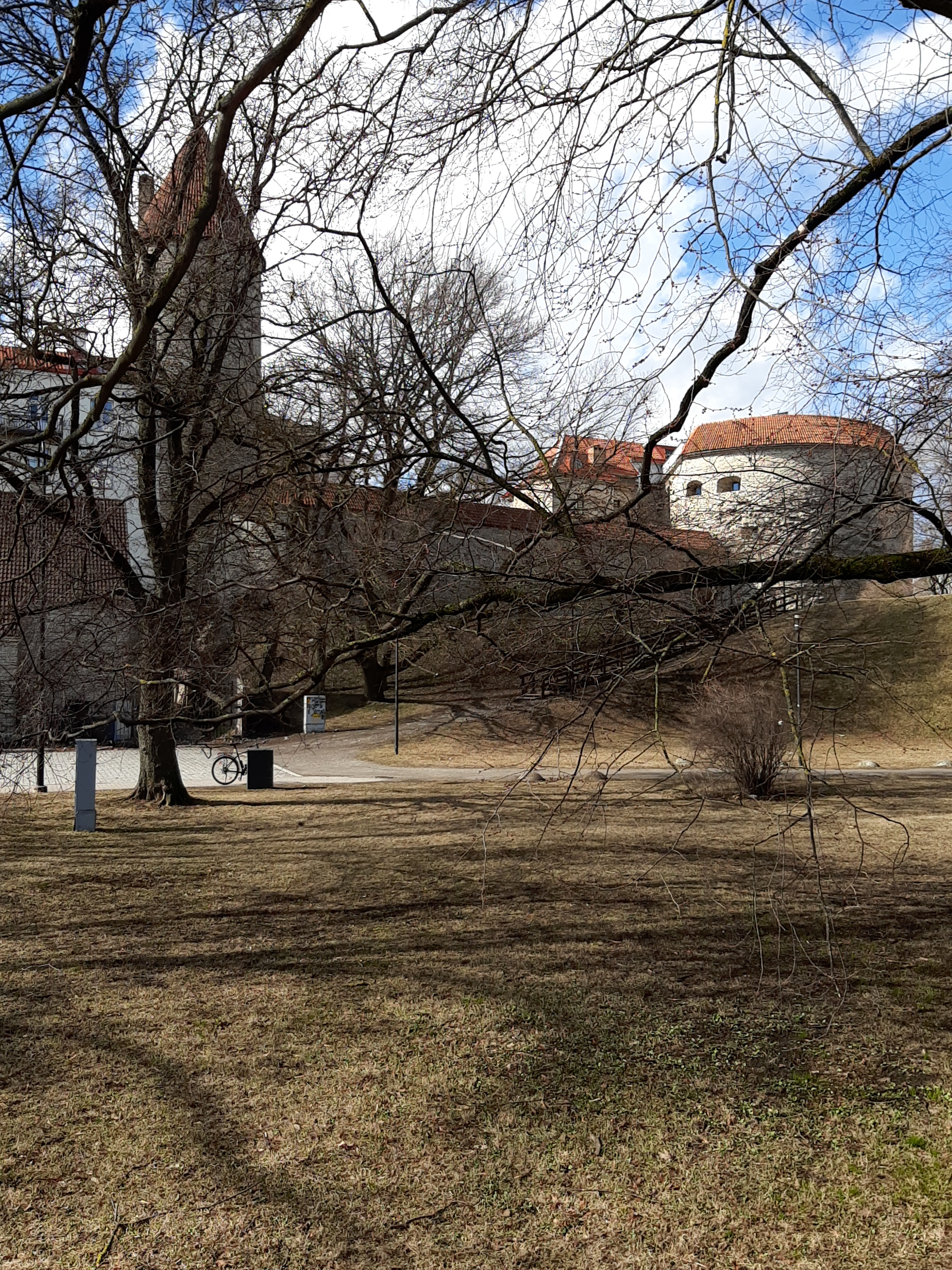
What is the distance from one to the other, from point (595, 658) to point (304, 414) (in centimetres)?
446

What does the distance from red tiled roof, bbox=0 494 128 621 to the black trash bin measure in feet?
28.7

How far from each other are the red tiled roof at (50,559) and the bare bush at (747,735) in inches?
321

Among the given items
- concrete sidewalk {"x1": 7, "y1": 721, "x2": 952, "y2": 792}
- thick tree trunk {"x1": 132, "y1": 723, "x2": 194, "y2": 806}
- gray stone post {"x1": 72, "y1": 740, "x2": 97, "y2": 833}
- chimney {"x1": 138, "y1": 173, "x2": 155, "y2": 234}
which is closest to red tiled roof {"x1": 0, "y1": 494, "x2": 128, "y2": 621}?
chimney {"x1": 138, "y1": 173, "x2": 155, "y2": 234}

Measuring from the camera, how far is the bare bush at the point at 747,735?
1333 cm

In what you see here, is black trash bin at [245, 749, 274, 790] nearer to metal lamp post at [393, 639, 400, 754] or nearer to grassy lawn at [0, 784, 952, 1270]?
metal lamp post at [393, 639, 400, 754]

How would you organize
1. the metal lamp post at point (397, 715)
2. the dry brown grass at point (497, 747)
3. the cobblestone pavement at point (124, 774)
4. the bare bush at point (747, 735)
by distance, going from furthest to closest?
the dry brown grass at point (497, 747)
the metal lamp post at point (397, 715)
the cobblestone pavement at point (124, 774)
the bare bush at point (747, 735)

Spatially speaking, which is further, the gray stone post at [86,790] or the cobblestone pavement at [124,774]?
the cobblestone pavement at [124,774]

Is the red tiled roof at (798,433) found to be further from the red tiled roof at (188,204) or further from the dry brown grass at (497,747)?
the dry brown grass at (497,747)

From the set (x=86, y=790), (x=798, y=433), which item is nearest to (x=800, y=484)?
(x=798, y=433)

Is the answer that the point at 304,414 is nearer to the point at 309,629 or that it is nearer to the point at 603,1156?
the point at 309,629

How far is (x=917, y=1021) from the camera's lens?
5172 mm

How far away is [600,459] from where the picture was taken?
19.7 feet

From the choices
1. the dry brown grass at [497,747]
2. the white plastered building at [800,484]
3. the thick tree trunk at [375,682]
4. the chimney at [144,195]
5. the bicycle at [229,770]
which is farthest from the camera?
the thick tree trunk at [375,682]

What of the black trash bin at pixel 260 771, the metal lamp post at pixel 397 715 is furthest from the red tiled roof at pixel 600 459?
the black trash bin at pixel 260 771
